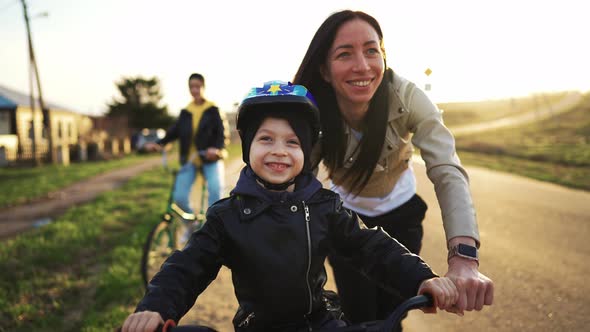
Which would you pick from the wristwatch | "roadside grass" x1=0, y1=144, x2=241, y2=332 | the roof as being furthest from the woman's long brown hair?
the roof

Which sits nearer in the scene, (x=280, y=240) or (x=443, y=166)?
(x=280, y=240)

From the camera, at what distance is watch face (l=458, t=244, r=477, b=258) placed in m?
1.92

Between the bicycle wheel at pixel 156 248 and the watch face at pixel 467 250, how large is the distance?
12.9 feet

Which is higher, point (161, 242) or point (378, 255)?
point (378, 255)

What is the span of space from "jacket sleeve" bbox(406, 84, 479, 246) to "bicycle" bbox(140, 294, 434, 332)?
23.1 inches

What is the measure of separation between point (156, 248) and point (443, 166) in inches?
161

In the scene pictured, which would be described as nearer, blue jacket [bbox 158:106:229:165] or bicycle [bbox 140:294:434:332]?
bicycle [bbox 140:294:434:332]

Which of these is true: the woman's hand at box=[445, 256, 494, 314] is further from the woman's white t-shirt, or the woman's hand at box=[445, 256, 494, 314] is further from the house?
the house

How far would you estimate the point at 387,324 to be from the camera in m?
1.45

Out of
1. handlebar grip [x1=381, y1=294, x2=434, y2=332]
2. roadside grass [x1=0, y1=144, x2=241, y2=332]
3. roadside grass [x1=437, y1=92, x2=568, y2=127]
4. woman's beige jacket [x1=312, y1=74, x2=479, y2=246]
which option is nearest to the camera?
handlebar grip [x1=381, y1=294, x2=434, y2=332]

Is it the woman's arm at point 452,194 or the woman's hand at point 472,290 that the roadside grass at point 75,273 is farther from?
the woman's hand at point 472,290

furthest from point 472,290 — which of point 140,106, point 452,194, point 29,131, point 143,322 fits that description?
point 140,106

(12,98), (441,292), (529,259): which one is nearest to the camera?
(441,292)

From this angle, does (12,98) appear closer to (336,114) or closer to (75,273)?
(75,273)
